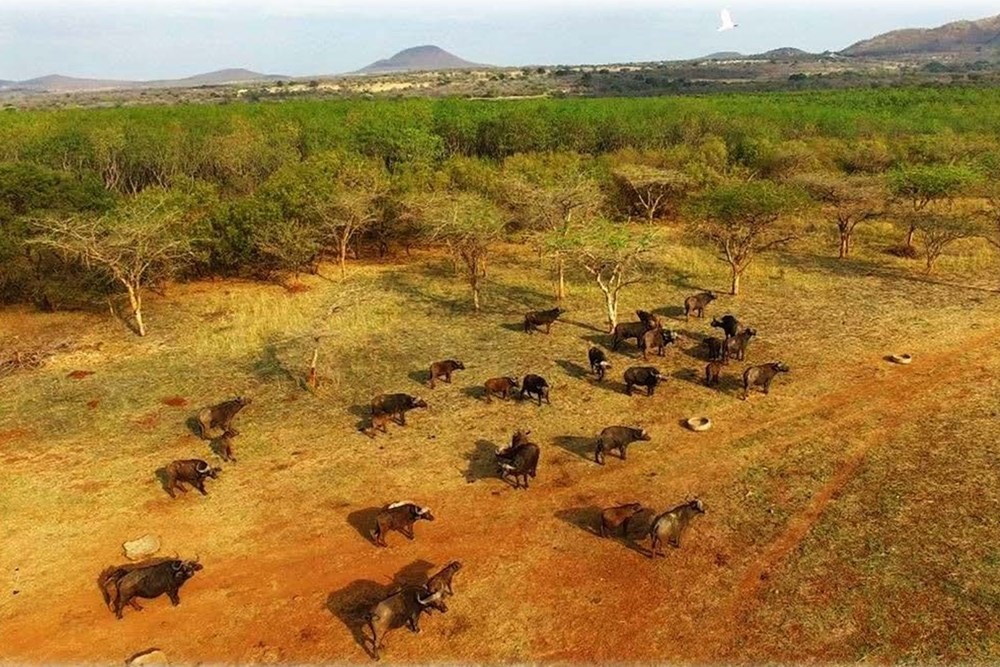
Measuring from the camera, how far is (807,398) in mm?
19062

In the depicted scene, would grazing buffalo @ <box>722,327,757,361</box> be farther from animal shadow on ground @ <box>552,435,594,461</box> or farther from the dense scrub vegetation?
animal shadow on ground @ <box>552,435,594,461</box>

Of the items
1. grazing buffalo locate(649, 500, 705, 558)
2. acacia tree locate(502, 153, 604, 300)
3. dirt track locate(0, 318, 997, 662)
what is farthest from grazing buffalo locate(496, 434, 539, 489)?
acacia tree locate(502, 153, 604, 300)

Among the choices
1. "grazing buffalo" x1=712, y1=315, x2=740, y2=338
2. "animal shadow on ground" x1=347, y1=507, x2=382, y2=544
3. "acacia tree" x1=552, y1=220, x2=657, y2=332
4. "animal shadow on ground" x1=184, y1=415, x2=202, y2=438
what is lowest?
"animal shadow on ground" x1=347, y1=507, x2=382, y2=544

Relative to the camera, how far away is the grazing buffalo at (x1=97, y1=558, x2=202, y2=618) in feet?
39.2

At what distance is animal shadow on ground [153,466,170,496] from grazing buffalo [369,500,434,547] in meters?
5.28

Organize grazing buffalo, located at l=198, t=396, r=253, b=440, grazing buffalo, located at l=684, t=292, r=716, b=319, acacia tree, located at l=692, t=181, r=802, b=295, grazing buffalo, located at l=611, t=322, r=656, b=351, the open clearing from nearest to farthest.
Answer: the open clearing → grazing buffalo, located at l=198, t=396, r=253, b=440 → grazing buffalo, located at l=611, t=322, r=656, b=351 → grazing buffalo, located at l=684, t=292, r=716, b=319 → acacia tree, located at l=692, t=181, r=802, b=295

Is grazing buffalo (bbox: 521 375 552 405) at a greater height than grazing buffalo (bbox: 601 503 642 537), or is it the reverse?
grazing buffalo (bbox: 521 375 552 405)

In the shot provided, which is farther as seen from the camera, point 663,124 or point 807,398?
point 663,124

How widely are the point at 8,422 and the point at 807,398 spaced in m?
22.1

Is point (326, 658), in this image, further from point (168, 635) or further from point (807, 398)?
point (807, 398)

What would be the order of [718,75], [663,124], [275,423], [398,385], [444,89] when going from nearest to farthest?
[275,423] → [398,385] → [663,124] → [444,89] → [718,75]

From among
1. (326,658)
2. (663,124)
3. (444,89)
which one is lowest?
(326,658)

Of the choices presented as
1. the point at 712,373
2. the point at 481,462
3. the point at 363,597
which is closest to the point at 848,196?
the point at 712,373

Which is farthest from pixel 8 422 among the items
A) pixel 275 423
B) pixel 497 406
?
pixel 497 406
